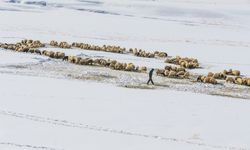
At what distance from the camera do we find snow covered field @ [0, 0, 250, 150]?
12422 millimetres

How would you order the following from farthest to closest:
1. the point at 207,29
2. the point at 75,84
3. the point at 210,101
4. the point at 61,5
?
the point at 61,5 → the point at 207,29 → the point at 75,84 → the point at 210,101

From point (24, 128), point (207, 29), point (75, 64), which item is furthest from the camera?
point (207, 29)

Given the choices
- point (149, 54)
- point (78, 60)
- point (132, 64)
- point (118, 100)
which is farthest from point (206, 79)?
point (149, 54)

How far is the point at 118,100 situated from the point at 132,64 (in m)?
6.21

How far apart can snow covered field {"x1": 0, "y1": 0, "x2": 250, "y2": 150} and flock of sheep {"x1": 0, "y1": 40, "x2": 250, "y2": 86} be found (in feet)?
2.25

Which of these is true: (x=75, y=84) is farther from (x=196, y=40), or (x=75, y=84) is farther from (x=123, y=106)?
(x=196, y=40)

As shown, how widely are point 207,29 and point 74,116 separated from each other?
1092 inches

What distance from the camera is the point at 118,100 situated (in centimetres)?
1620

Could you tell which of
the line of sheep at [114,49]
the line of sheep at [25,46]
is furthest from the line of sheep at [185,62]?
the line of sheep at [25,46]

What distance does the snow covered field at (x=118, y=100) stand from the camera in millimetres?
12422

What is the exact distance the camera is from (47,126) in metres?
13.1

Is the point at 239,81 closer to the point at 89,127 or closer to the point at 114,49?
the point at 114,49

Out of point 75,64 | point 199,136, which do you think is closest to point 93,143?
point 199,136

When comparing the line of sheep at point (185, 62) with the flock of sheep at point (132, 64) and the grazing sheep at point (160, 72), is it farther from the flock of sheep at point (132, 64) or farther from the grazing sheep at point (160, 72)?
the grazing sheep at point (160, 72)
